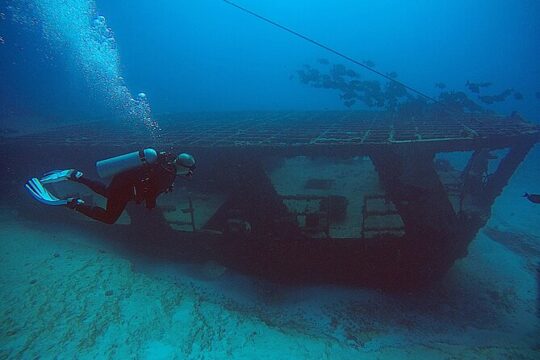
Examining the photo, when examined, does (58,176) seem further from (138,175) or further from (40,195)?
(138,175)

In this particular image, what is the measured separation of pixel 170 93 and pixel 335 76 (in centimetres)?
10573

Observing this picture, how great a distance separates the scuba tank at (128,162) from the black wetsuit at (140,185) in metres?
0.09

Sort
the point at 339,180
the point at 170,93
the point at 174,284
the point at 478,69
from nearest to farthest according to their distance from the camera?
the point at 174,284 → the point at 339,180 → the point at 170,93 → the point at 478,69

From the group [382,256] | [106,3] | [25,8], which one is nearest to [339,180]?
[382,256]

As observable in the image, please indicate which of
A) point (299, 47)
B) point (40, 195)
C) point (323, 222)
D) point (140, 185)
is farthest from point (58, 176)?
point (299, 47)

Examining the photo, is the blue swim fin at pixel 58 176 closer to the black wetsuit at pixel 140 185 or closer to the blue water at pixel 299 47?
the black wetsuit at pixel 140 185

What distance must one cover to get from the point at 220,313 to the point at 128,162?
507 centimetres

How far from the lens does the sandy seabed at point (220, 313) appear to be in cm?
687

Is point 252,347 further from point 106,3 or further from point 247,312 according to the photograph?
point 106,3

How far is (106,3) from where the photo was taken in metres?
91.2

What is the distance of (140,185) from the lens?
490 cm

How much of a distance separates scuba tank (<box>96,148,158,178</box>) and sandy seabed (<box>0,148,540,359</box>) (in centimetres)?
441

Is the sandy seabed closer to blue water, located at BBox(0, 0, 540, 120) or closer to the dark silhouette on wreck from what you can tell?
the dark silhouette on wreck

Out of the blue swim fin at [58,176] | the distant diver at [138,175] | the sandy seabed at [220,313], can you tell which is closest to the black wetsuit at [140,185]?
the distant diver at [138,175]
